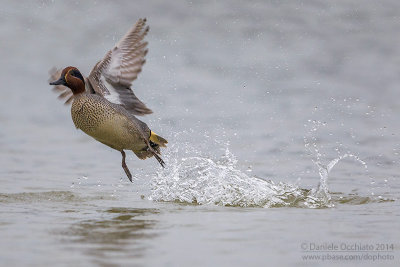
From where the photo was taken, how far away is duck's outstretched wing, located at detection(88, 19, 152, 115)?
658 centimetres

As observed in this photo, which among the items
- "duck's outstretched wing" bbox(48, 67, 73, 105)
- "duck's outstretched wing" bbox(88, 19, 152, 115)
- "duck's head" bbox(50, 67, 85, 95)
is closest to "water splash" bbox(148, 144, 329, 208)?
"duck's outstretched wing" bbox(88, 19, 152, 115)

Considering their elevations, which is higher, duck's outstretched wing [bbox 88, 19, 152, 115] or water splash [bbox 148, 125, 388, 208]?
duck's outstretched wing [bbox 88, 19, 152, 115]

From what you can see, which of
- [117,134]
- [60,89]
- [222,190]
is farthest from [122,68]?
[222,190]

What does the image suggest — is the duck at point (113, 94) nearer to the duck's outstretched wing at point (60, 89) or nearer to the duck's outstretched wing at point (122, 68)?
the duck's outstretched wing at point (122, 68)

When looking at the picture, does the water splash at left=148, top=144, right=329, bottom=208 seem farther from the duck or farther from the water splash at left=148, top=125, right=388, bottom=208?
the duck

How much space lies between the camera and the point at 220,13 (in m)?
14.9

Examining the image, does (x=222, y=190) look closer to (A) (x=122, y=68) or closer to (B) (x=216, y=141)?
(A) (x=122, y=68)

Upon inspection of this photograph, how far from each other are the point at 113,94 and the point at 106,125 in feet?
1.57

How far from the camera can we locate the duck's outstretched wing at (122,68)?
6.58 meters

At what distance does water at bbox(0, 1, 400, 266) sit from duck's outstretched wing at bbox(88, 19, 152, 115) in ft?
2.92

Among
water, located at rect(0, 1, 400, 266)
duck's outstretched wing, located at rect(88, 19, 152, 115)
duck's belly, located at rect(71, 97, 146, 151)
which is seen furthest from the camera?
duck's outstretched wing, located at rect(88, 19, 152, 115)

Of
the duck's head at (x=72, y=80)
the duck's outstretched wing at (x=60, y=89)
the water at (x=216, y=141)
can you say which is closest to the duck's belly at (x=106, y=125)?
the duck's head at (x=72, y=80)

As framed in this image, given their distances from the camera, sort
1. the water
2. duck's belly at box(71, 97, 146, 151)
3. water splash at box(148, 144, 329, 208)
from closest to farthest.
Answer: the water
water splash at box(148, 144, 329, 208)
duck's belly at box(71, 97, 146, 151)

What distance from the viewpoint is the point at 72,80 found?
6.62 m
